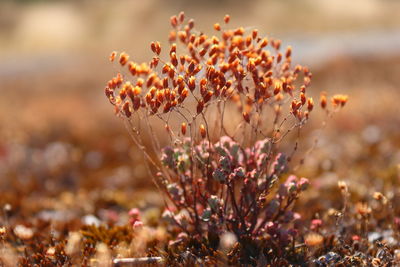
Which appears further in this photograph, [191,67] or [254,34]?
[254,34]

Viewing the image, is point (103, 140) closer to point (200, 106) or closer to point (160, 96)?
point (160, 96)

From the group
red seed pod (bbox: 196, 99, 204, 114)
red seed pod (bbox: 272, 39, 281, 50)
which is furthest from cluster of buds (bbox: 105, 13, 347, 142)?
red seed pod (bbox: 272, 39, 281, 50)

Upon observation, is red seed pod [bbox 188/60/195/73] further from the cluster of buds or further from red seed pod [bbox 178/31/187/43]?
red seed pod [bbox 178/31/187/43]

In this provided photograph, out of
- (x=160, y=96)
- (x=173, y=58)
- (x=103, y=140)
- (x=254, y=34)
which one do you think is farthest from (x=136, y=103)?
(x=103, y=140)

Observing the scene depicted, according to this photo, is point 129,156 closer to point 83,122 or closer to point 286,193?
point 83,122

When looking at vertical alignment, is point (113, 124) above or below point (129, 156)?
above

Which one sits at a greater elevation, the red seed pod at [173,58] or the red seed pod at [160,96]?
the red seed pod at [173,58]

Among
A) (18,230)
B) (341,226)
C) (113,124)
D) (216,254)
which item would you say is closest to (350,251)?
(341,226)

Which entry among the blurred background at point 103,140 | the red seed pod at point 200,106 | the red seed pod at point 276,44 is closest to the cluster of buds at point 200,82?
the red seed pod at point 200,106

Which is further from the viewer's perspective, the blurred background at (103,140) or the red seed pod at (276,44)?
the blurred background at (103,140)

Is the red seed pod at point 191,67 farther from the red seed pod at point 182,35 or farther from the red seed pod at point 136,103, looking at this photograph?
the red seed pod at point 182,35

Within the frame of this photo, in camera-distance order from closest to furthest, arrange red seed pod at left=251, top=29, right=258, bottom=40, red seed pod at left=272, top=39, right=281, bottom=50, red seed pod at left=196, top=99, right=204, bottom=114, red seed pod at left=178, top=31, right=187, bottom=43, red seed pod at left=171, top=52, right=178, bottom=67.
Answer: red seed pod at left=196, top=99, right=204, bottom=114
red seed pod at left=171, top=52, right=178, bottom=67
red seed pod at left=251, top=29, right=258, bottom=40
red seed pod at left=178, top=31, right=187, bottom=43
red seed pod at left=272, top=39, right=281, bottom=50
